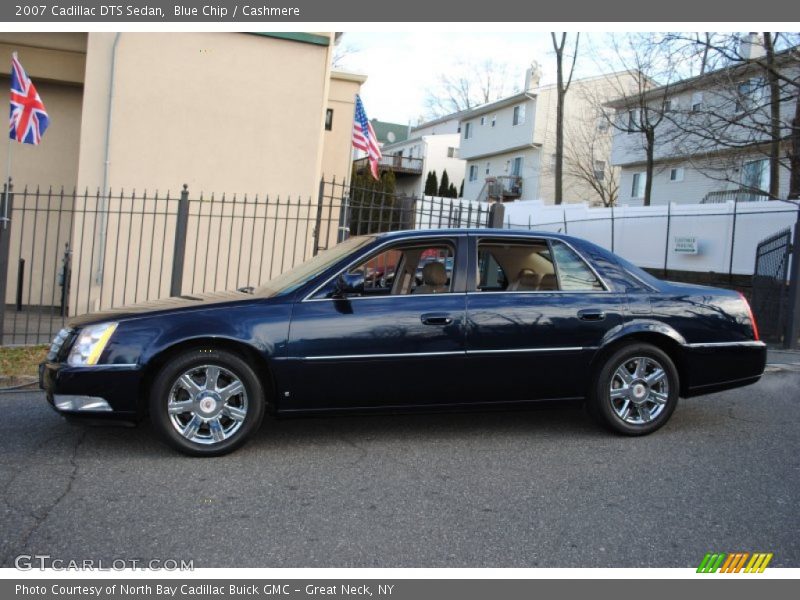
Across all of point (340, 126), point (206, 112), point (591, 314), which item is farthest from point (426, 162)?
point (591, 314)

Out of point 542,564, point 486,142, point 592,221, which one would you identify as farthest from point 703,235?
point 486,142

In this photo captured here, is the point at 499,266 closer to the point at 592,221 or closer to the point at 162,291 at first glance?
the point at 162,291

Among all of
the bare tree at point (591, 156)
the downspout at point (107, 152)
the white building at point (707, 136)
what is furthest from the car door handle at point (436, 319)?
the bare tree at point (591, 156)

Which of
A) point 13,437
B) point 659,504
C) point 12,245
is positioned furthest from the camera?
point 12,245

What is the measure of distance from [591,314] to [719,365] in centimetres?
120

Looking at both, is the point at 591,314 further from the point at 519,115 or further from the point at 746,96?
the point at 519,115

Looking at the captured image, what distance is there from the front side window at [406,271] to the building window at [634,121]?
21.9 metres

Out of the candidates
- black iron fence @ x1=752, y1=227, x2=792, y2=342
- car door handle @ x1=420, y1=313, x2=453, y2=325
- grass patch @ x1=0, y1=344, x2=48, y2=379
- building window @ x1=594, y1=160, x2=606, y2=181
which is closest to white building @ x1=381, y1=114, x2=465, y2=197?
building window @ x1=594, y1=160, x2=606, y2=181

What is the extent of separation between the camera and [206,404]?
472 centimetres

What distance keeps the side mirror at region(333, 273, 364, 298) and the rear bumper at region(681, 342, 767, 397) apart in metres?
2.60

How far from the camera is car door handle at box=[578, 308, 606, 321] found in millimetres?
5277

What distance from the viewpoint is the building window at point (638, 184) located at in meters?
31.7

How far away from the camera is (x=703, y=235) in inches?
667
